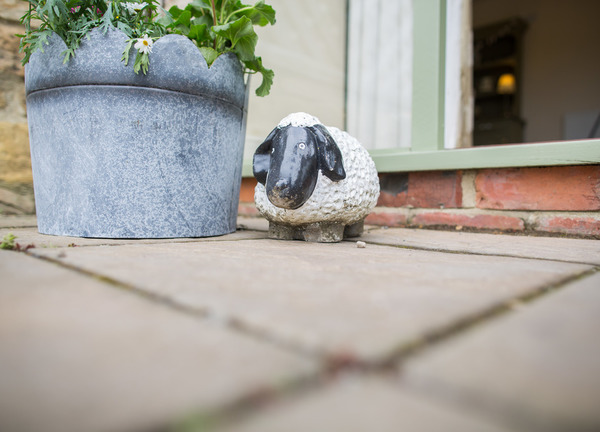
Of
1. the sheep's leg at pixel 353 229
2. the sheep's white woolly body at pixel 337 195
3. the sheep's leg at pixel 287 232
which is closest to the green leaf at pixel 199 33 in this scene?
the sheep's white woolly body at pixel 337 195

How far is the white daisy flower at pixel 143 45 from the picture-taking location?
1214 millimetres

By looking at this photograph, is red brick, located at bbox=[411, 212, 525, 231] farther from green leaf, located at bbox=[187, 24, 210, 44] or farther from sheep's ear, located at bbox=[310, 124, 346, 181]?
green leaf, located at bbox=[187, 24, 210, 44]

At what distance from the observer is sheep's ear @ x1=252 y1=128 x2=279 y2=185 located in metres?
1.31

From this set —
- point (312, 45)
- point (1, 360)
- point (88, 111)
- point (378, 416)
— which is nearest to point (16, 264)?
point (1, 360)

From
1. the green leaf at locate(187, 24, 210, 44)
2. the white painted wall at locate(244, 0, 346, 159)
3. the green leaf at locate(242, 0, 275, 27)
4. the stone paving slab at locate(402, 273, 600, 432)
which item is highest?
the white painted wall at locate(244, 0, 346, 159)

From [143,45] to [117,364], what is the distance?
1.07m

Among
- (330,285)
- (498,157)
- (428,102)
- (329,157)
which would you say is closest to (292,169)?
(329,157)

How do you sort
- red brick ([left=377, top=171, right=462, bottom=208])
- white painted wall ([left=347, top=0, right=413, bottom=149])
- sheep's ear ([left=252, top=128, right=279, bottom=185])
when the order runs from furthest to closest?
1. white painted wall ([left=347, top=0, right=413, bottom=149])
2. red brick ([left=377, top=171, right=462, bottom=208])
3. sheep's ear ([left=252, top=128, right=279, bottom=185])

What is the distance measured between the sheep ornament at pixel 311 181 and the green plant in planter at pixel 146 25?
31 cm

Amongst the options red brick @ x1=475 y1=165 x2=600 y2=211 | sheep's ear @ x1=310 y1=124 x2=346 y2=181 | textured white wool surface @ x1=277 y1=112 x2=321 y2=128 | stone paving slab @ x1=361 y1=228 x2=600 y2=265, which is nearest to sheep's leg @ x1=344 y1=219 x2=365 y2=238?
stone paving slab @ x1=361 y1=228 x2=600 y2=265

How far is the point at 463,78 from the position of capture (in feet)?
7.25

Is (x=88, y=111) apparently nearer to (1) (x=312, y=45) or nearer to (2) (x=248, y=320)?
(2) (x=248, y=320)

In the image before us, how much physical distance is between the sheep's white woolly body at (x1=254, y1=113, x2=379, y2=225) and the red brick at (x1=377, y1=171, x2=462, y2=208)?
0.59 metres

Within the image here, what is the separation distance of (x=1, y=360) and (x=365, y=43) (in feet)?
8.65
